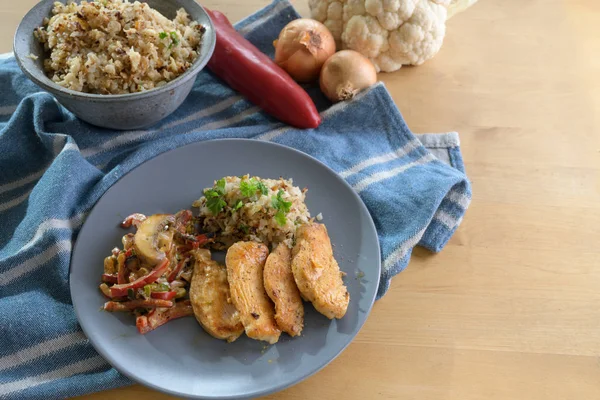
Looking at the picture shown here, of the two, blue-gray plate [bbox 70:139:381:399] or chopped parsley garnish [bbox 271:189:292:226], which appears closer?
blue-gray plate [bbox 70:139:381:399]

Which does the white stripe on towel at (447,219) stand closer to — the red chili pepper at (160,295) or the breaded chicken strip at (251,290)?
the breaded chicken strip at (251,290)

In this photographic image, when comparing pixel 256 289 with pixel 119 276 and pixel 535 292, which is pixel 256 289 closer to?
pixel 119 276

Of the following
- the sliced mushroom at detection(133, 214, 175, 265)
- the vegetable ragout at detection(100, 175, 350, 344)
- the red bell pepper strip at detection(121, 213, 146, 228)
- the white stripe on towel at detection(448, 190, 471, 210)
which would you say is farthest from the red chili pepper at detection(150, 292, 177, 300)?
the white stripe on towel at detection(448, 190, 471, 210)

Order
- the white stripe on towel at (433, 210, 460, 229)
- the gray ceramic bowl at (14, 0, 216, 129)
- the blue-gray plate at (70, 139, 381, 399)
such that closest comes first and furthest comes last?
the blue-gray plate at (70, 139, 381, 399) → the gray ceramic bowl at (14, 0, 216, 129) → the white stripe on towel at (433, 210, 460, 229)

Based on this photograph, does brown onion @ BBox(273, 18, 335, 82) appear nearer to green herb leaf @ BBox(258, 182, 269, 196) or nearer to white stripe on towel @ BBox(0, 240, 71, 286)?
green herb leaf @ BBox(258, 182, 269, 196)

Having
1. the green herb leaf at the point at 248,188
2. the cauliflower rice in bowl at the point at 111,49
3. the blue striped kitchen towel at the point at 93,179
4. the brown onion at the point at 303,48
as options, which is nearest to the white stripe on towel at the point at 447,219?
the blue striped kitchen towel at the point at 93,179

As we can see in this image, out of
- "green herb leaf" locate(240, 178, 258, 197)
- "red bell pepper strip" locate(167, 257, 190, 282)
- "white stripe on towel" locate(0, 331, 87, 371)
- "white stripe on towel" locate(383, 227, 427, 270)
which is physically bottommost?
"white stripe on towel" locate(383, 227, 427, 270)

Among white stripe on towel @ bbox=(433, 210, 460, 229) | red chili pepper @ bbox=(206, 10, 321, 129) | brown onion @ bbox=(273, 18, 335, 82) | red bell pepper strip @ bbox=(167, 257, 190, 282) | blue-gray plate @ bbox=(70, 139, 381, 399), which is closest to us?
blue-gray plate @ bbox=(70, 139, 381, 399)
